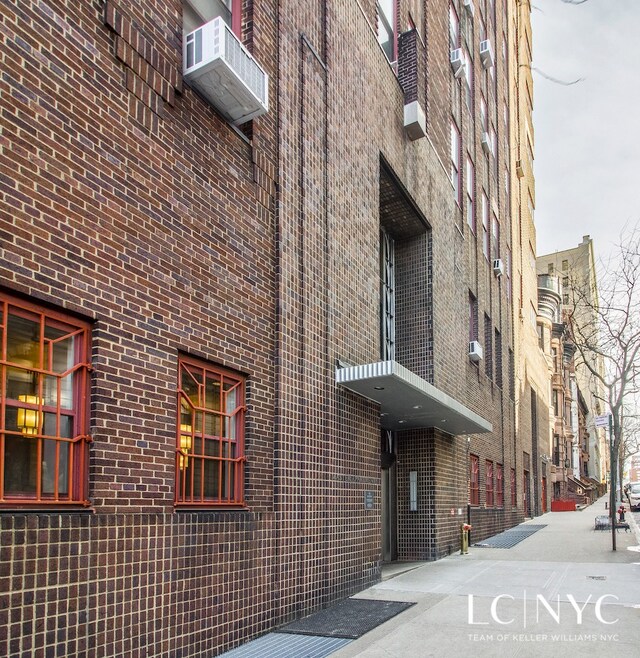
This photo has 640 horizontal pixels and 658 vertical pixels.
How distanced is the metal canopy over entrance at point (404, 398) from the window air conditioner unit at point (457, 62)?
9.73 m

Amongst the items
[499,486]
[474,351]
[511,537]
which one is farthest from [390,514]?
[499,486]

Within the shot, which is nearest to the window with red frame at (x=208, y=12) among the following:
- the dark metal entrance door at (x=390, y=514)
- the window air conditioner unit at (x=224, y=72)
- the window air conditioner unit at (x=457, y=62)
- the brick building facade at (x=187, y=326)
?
the brick building facade at (x=187, y=326)

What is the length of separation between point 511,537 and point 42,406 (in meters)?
19.0

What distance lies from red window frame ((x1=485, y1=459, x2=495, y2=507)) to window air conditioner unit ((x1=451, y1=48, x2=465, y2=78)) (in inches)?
459

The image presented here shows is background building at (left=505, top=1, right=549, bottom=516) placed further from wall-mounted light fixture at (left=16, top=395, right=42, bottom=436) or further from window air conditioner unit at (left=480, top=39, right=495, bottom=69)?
wall-mounted light fixture at (left=16, top=395, right=42, bottom=436)

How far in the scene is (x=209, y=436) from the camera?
7.80 meters

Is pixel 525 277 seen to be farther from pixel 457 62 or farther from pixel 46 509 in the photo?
pixel 46 509

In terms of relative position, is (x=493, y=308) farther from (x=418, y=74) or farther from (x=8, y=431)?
(x=8, y=431)

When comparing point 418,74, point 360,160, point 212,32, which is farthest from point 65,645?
point 418,74

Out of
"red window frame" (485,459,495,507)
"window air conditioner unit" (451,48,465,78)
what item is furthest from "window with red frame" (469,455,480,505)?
"window air conditioner unit" (451,48,465,78)

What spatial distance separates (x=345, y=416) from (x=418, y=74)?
26.1ft

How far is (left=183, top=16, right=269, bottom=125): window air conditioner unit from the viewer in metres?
7.56

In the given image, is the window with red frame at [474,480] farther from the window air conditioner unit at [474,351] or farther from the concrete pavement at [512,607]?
the concrete pavement at [512,607]

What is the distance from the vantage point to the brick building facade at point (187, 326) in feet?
18.4
